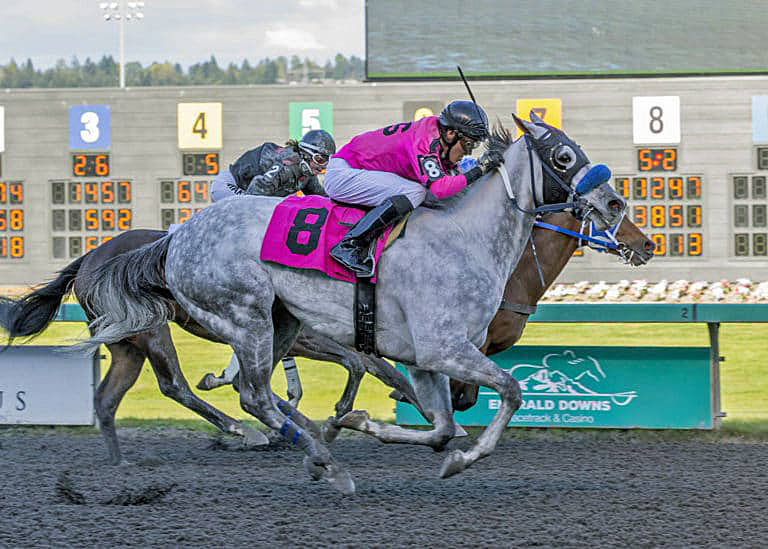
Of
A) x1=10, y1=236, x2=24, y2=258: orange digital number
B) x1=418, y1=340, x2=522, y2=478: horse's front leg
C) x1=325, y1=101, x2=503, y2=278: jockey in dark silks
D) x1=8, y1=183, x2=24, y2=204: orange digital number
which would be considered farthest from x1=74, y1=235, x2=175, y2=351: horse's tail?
x1=8, y1=183, x2=24, y2=204: orange digital number

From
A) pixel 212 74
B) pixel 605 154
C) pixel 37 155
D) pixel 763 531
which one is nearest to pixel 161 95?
pixel 37 155

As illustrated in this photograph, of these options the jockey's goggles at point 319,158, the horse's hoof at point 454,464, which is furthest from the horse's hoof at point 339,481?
the jockey's goggles at point 319,158

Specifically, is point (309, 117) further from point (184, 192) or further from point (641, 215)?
point (641, 215)

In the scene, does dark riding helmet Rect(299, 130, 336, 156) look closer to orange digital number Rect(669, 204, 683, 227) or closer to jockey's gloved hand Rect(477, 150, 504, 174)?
jockey's gloved hand Rect(477, 150, 504, 174)

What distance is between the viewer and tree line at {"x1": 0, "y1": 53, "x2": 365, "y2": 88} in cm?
6562

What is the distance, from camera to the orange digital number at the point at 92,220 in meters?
14.7

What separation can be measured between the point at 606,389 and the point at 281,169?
2.41 m

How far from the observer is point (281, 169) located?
5.48 metres

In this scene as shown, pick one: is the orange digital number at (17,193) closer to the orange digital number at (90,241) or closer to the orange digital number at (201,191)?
the orange digital number at (90,241)

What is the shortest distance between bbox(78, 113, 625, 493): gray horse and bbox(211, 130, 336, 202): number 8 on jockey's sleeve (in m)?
0.81

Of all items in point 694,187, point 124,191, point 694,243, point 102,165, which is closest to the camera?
point 694,187

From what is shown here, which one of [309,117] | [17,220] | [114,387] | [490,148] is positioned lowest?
[114,387]

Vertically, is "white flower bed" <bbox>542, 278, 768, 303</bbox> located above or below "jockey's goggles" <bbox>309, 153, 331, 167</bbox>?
below

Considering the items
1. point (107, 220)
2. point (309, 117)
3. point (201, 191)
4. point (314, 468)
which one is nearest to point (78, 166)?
point (107, 220)
